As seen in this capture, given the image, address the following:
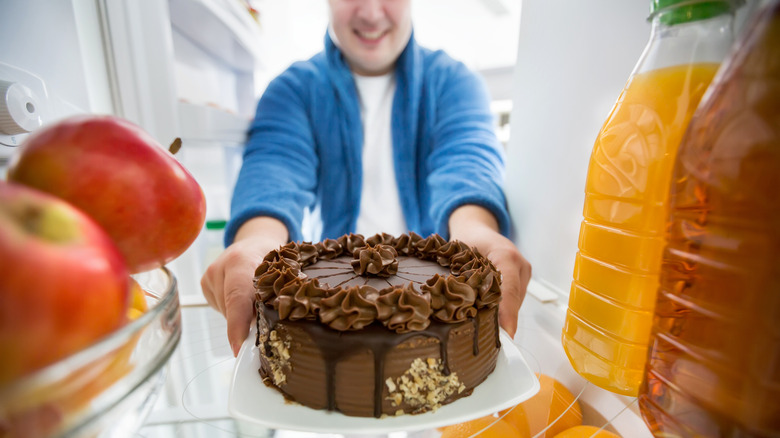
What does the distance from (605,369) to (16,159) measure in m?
0.74

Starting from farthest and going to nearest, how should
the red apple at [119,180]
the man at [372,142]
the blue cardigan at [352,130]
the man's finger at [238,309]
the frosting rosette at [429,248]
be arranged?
the blue cardigan at [352,130] → the man at [372,142] → the frosting rosette at [429,248] → the man's finger at [238,309] → the red apple at [119,180]

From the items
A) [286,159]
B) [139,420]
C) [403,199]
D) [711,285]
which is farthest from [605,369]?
[286,159]

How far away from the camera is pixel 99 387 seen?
0.25 metres

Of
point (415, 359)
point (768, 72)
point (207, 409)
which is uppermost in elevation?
point (768, 72)

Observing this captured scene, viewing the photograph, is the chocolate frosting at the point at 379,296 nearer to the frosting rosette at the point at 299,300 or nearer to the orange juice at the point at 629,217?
the frosting rosette at the point at 299,300

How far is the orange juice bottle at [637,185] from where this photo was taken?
1.46ft

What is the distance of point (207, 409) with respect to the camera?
594 mm

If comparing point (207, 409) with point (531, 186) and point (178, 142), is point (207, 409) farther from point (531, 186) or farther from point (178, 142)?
point (531, 186)

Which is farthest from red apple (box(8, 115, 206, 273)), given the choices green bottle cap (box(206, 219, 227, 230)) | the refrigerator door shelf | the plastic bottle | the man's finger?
green bottle cap (box(206, 219, 227, 230))

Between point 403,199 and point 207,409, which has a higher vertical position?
point 403,199

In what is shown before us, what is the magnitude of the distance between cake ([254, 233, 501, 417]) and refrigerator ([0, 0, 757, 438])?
0.37ft

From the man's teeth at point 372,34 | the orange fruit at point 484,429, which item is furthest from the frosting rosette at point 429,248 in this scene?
the man's teeth at point 372,34

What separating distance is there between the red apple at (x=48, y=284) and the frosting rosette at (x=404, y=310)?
0.33 metres

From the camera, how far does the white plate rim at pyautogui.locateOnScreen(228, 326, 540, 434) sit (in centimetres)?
49
